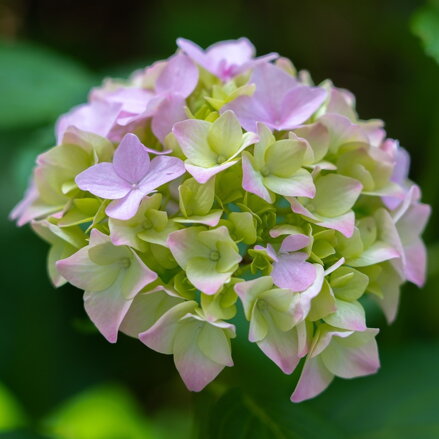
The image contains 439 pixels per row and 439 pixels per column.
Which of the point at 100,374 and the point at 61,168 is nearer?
the point at 61,168

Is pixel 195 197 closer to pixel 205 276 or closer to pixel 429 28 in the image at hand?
pixel 205 276

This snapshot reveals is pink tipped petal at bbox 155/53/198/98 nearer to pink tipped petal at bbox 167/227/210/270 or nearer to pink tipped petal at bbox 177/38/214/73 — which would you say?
pink tipped petal at bbox 177/38/214/73

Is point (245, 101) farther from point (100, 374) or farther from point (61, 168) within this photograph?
point (100, 374)

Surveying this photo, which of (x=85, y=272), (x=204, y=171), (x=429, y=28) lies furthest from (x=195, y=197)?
(x=429, y=28)

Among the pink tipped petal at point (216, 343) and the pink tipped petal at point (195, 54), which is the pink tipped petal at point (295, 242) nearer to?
the pink tipped petal at point (216, 343)

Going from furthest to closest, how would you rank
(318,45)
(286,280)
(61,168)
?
(318,45), (61,168), (286,280)

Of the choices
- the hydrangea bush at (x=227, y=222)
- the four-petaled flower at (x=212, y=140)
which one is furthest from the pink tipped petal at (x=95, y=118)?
the four-petaled flower at (x=212, y=140)

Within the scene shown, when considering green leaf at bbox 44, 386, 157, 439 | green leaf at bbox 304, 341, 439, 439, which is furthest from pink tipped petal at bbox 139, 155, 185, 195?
green leaf at bbox 44, 386, 157, 439

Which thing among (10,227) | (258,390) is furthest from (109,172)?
(10,227)
